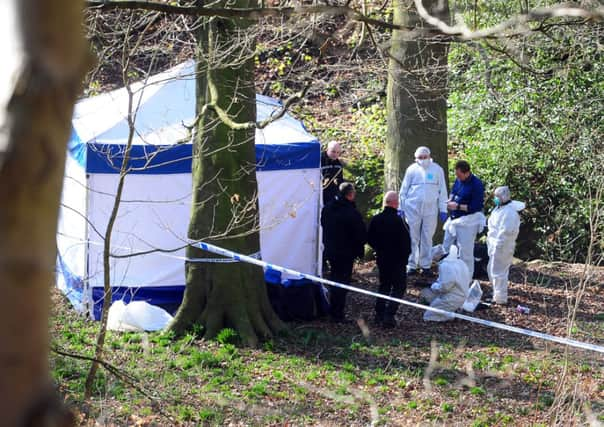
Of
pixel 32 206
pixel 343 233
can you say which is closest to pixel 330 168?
pixel 343 233

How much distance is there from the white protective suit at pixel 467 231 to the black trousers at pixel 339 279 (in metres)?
2.35

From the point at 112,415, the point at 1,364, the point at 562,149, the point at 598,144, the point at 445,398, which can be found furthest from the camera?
the point at 562,149

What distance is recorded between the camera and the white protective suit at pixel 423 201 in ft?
41.5

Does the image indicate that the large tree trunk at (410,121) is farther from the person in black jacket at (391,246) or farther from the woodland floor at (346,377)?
the person in black jacket at (391,246)

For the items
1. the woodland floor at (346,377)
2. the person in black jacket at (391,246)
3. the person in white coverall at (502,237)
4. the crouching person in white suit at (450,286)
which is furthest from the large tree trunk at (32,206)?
the person in white coverall at (502,237)

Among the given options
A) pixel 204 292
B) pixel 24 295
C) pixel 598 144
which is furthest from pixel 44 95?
pixel 598 144

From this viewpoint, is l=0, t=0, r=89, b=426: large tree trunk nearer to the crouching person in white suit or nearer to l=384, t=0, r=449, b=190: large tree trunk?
the crouching person in white suit

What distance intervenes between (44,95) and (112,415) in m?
6.68

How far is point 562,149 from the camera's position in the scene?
1433 centimetres

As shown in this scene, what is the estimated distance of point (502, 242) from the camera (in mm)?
11141

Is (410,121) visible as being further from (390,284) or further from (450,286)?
(390,284)

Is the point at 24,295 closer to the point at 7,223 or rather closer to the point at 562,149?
the point at 7,223

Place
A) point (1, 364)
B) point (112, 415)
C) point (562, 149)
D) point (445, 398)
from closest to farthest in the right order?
point (1, 364)
point (112, 415)
point (445, 398)
point (562, 149)

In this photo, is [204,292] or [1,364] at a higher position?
[1,364]
